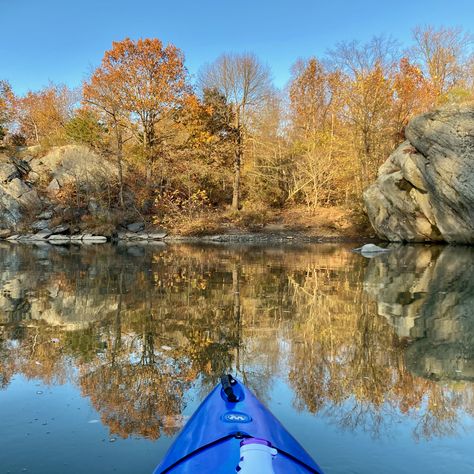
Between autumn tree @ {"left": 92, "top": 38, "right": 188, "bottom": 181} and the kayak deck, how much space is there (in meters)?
27.5

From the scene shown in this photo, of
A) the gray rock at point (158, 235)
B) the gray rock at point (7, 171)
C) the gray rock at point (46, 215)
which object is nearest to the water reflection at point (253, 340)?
the gray rock at point (158, 235)

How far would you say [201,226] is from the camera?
2653cm

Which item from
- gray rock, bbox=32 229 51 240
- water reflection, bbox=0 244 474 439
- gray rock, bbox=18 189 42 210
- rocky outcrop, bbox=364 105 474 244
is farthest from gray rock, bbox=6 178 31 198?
rocky outcrop, bbox=364 105 474 244

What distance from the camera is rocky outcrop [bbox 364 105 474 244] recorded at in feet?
57.6

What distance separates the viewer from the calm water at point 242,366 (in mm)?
3374

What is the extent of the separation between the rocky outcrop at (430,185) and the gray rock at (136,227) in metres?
12.7

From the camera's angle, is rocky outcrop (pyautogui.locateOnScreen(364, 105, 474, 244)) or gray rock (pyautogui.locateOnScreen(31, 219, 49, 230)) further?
gray rock (pyautogui.locateOnScreen(31, 219, 49, 230))

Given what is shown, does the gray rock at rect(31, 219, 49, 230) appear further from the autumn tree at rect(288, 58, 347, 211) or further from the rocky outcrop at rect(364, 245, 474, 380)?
the rocky outcrop at rect(364, 245, 474, 380)

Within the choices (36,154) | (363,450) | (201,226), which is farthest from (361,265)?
(36,154)

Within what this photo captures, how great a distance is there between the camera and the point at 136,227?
27375 millimetres

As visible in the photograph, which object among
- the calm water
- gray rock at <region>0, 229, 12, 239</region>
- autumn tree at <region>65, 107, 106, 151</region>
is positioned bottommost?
the calm water

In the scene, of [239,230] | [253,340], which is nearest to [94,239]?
[239,230]

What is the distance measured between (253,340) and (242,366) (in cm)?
107

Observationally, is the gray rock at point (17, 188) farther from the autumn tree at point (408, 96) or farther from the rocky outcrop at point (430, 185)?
the autumn tree at point (408, 96)
